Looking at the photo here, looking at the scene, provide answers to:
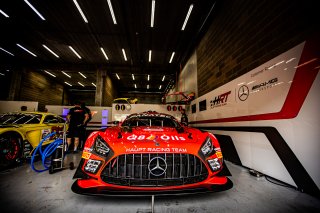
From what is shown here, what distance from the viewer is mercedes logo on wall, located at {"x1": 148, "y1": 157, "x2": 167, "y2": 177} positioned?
1379 millimetres

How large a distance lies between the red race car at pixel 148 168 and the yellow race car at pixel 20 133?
1400 millimetres

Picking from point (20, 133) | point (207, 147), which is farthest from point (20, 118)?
point (207, 147)

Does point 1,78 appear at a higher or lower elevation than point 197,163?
higher

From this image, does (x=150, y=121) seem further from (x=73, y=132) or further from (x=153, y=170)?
(x=73, y=132)

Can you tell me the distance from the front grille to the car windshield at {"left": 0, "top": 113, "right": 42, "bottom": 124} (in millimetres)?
3004

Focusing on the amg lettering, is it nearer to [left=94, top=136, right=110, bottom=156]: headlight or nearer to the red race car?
the red race car

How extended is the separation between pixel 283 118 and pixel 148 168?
1984 millimetres

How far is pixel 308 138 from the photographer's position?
1.76 meters

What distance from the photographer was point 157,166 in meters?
1.38

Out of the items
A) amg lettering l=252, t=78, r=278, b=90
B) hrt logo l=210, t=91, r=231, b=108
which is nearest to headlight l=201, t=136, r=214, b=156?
amg lettering l=252, t=78, r=278, b=90

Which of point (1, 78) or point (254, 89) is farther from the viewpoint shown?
point (1, 78)

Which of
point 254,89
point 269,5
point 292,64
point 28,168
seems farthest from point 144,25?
point 28,168

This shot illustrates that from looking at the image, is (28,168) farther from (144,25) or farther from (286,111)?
(144,25)

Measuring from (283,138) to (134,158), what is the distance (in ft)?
6.70
